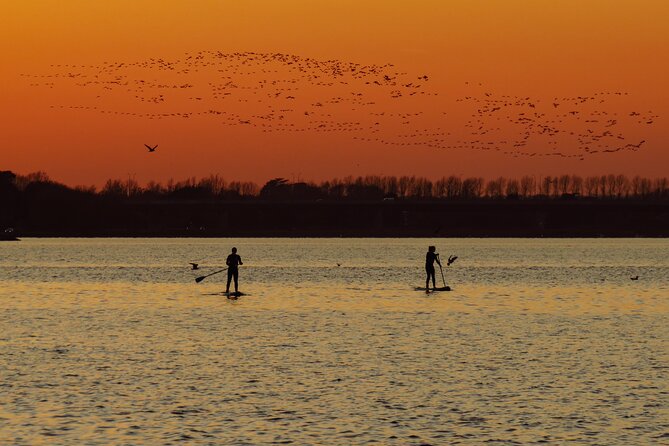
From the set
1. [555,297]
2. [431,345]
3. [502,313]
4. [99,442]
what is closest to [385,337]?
[431,345]

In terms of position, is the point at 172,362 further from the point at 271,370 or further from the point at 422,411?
the point at 422,411

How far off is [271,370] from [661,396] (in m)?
10.1

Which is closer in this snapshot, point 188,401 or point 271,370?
point 188,401

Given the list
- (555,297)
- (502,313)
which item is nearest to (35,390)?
(502,313)

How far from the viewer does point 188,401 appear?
26.3 metres

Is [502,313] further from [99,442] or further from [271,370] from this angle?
[99,442]

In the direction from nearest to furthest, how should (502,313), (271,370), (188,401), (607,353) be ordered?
(188,401)
(271,370)
(607,353)
(502,313)

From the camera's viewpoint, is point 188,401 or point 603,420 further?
point 188,401

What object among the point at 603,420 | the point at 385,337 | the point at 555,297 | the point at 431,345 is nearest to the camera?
the point at 603,420

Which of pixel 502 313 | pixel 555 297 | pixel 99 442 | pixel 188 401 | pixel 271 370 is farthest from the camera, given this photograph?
pixel 555 297

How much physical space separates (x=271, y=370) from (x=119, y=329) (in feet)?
47.2

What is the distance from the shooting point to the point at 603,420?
24.1 meters

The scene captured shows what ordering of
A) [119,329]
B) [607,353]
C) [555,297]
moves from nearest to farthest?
[607,353], [119,329], [555,297]

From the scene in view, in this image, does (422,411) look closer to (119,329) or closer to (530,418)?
(530,418)
